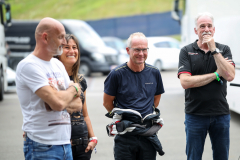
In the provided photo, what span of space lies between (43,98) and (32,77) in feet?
0.56

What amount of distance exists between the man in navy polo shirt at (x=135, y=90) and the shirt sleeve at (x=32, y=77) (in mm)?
1024

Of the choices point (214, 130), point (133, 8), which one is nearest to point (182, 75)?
point (214, 130)

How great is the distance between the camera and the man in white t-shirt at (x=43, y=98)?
2.35m

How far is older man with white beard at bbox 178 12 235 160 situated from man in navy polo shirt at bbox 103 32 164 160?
0.46 m

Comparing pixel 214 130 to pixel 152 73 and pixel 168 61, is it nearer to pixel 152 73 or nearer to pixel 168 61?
pixel 152 73

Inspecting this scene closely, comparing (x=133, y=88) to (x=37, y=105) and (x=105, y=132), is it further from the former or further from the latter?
(x=105, y=132)

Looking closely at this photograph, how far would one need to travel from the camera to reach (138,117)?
3.13 metres

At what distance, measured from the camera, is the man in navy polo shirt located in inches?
125

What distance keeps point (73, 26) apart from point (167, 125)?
11559mm

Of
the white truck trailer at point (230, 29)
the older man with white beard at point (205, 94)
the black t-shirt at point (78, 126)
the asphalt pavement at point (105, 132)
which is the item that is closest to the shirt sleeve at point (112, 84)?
the black t-shirt at point (78, 126)

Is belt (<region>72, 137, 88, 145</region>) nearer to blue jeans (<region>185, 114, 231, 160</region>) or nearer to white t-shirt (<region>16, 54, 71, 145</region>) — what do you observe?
white t-shirt (<region>16, 54, 71, 145</region>)

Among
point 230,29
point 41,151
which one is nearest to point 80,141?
point 41,151

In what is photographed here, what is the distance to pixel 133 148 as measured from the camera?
316 centimetres

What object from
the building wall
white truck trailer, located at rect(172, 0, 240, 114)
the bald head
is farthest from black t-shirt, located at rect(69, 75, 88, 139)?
the building wall
